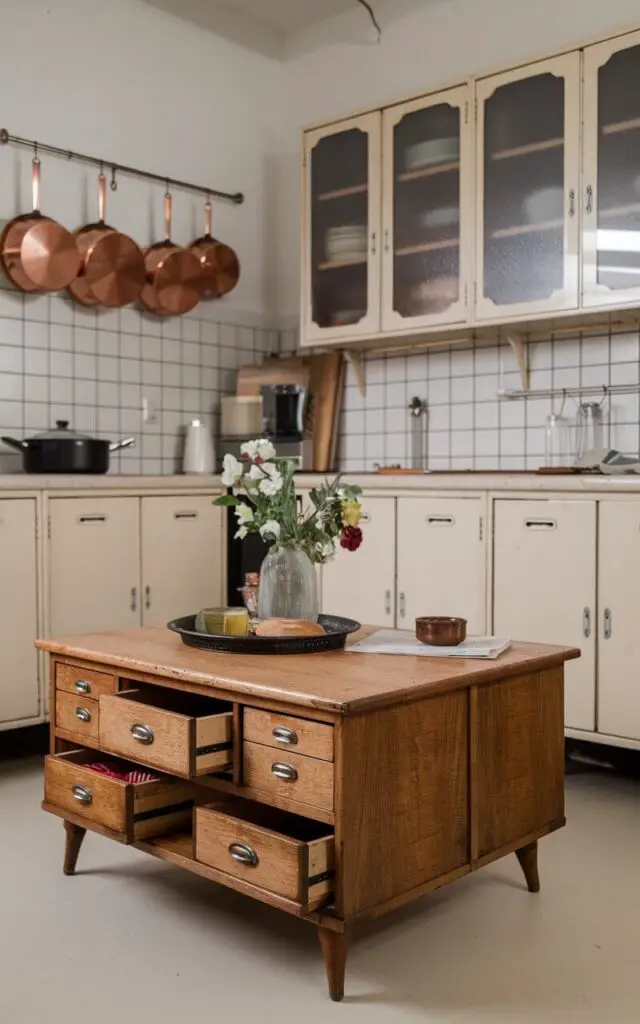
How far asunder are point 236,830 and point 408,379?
273cm

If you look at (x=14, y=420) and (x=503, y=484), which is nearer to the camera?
(x=503, y=484)

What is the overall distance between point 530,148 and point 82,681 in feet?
7.80

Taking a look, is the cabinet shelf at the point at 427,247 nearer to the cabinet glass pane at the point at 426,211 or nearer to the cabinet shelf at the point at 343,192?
the cabinet glass pane at the point at 426,211

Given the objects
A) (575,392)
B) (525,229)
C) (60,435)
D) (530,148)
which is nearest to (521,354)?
(575,392)

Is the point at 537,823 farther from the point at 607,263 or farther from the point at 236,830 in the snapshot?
the point at 607,263

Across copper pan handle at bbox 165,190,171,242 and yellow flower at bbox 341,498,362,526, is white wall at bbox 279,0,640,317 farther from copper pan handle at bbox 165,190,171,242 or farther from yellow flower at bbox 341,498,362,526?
yellow flower at bbox 341,498,362,526

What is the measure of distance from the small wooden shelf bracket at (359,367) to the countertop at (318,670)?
2260 mm

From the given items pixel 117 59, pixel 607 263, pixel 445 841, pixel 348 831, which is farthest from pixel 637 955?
pixel 117 59

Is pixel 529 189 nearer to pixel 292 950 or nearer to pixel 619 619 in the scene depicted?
pixel 619 619

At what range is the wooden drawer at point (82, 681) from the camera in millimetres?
2298

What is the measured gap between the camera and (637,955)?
6.61ft

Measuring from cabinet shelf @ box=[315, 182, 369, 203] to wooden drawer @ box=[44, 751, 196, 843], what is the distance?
2.62 metres

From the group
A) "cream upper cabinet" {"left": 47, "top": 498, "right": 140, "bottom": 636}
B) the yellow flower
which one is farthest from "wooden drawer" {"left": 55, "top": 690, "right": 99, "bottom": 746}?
"cream upper cabinet" {"left": 47, "top": 498, "right": 140, "bottom": 636}

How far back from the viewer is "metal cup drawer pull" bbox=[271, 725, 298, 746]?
185cm
